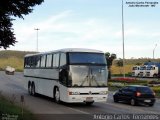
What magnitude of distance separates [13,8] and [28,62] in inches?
801

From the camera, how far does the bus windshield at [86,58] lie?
26938 millimetres

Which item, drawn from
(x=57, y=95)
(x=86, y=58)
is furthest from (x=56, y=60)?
(x=86, y=58)

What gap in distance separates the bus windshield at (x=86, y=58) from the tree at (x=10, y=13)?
25.5 ft

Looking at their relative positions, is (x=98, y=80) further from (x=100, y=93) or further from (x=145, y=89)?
(x=145, y=89)

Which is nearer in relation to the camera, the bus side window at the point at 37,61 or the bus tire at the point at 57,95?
the bus tire at the point at 57,95

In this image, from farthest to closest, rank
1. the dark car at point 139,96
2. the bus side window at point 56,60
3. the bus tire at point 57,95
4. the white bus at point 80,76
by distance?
1. the dark car at point 139,96
2. the bus side window at point 56,60
3. the bus tire at point 57,95
4. the white bus at point 80,76

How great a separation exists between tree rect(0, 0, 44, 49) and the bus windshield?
7778 millimetres

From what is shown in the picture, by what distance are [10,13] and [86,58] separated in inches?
376

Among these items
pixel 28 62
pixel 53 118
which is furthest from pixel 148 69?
pixel 53 118

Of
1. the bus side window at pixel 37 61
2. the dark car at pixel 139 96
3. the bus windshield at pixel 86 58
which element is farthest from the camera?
the bus side window at pixel 37 61

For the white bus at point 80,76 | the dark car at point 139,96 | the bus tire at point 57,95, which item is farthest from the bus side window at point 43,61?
the dark car at point 139,96

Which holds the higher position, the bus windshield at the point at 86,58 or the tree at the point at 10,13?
the tree at the point at 10,13

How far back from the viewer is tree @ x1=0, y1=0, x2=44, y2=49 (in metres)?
17.1

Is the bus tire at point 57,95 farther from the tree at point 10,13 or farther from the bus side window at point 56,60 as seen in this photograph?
the tree at point 10,13
